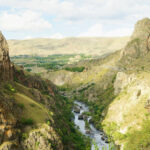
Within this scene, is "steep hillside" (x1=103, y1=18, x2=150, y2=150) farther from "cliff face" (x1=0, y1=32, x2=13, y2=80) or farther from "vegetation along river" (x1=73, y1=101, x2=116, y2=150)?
"cliff face" (x1=0, y1=32, x2=13, y2=80)

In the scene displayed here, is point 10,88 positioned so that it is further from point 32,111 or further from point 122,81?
point 122,81

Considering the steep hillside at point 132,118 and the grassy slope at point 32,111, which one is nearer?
the grassy slope at point 32,111

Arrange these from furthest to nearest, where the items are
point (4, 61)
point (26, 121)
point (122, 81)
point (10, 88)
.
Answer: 1. point (122, 81)
2. point (4, 61)
3. point (10, 88)
4. point (26, 121)

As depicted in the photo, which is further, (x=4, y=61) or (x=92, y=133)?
(x=92, y=133)

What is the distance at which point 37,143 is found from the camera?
61.6 metres

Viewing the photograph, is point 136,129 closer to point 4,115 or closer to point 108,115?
point 108,115

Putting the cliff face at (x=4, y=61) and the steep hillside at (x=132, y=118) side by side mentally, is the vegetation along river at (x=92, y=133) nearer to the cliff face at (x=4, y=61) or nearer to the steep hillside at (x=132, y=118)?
the steep hillside at (x=132, y=118)

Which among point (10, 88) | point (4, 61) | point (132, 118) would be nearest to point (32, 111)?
point (10, 88)

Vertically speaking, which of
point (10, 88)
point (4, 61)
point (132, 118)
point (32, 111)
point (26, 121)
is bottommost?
point (132, 118)

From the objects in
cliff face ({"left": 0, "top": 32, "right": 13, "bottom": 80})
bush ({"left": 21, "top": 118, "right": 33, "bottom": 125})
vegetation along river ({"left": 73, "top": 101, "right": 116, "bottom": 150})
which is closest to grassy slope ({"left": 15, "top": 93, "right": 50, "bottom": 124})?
bush ({"left": 21, "top": 118, "right": 33, "bottom": 125})

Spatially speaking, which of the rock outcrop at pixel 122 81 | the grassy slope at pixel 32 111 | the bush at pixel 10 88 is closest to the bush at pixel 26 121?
the grassy slope at pixel 32 111

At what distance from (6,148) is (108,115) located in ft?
276

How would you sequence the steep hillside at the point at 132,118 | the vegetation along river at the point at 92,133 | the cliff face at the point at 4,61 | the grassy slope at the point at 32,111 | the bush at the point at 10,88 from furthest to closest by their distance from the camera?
the vegetation along river at the point at 92,133
the steep hillside at the point at 132,118
the cliff face at the point at 4,61
the bush at the point at 10,88
the grassy slope at the point at 32,111

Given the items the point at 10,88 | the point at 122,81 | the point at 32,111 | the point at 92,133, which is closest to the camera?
the point at 32,111
